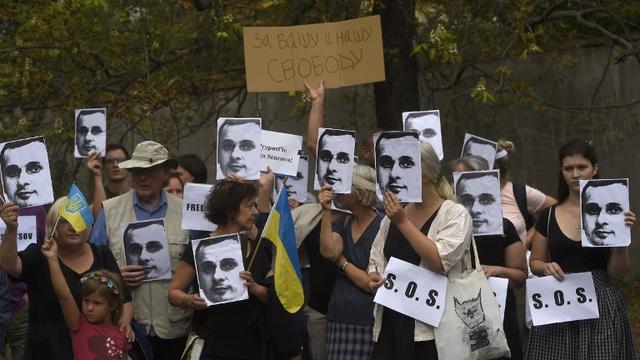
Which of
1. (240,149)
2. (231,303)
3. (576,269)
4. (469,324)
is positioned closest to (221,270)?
(231,303)

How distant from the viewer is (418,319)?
235 inches

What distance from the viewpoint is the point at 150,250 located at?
6.99 meters

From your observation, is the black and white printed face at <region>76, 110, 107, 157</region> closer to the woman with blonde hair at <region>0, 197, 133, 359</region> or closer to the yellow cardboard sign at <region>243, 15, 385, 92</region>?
the yellow cardboard sign at <region>243, 15, 385, 92</region>

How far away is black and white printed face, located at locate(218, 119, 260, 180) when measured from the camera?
294 inches

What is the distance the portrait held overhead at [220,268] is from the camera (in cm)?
646

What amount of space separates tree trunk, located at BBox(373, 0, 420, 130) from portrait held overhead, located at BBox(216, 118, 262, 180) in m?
3.57

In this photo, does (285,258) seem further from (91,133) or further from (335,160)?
(91,133)

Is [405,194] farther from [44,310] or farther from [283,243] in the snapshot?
[44,310]

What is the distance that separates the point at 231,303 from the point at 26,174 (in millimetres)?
1479

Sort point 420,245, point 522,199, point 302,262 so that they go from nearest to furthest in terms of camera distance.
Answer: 1. point 420,245
2. point 302,262
3. point 522,199

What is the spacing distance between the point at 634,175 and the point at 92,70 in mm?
5936

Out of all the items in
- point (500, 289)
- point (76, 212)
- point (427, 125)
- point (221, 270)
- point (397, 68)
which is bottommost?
point (500, 289)

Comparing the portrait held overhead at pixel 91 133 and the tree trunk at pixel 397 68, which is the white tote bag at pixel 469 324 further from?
the tree trunk at pixel 397 68

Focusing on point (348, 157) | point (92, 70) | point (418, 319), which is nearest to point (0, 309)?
point (348, 157)
